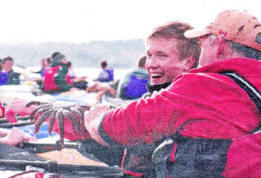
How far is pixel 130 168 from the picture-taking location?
2.09m

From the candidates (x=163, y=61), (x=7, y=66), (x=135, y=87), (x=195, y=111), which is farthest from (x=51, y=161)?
(x=7, y=66)

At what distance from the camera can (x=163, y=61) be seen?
2.05 m

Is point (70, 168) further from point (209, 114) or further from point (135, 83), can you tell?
point (135, 83)

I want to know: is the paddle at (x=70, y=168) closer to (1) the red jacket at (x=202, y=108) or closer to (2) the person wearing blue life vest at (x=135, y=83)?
(1) the red jacket at (x=202, y=108)

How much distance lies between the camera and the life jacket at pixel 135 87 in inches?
279

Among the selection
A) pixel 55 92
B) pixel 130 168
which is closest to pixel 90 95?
pixel 55 92

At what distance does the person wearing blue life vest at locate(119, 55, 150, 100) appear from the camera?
6.96 m

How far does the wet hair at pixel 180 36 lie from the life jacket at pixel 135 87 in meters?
4.95

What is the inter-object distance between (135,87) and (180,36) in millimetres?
5070

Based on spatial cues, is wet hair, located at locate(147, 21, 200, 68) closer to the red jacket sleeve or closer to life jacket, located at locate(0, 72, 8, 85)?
the red jacket sleeve

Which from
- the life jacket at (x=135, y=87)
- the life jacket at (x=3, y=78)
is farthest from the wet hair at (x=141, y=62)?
the life jacket at (x=3, y=78)

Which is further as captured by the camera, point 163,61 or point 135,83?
point 135,83

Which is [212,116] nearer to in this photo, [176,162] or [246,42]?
[176,162]

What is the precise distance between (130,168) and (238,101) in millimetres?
816
